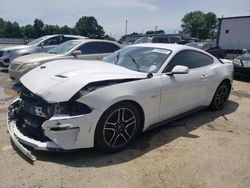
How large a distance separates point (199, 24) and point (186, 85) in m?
93.7

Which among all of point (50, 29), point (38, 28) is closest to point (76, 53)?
point (50, 29)

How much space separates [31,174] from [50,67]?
5.45 ft

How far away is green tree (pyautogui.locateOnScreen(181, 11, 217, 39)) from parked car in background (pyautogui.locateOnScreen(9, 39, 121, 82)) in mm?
84131

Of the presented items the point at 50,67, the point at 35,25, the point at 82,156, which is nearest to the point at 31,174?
the point at 82,156

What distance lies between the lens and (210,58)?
5363 mm

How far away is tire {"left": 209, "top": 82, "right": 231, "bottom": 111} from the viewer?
5449 mm

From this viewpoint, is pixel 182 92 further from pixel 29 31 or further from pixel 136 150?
pixel 29 31

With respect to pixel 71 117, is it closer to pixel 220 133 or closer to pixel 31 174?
pixel 31 174

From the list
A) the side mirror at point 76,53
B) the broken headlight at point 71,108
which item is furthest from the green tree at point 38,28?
the broken headlight at point 71,108

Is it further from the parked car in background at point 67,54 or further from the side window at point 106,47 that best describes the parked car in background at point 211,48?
the parked car in background at point 67,54

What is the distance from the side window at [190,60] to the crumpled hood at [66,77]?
74 centimetres

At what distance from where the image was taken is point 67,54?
8055mm

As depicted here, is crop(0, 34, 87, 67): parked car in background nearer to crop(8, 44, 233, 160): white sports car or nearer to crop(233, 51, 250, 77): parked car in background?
crop(8, 44, 233, 160): white sports car

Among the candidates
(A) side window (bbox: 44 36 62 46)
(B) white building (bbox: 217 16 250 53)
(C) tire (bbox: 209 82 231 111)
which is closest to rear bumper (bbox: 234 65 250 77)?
(C) tire (bbox: 209 82 231 111)
